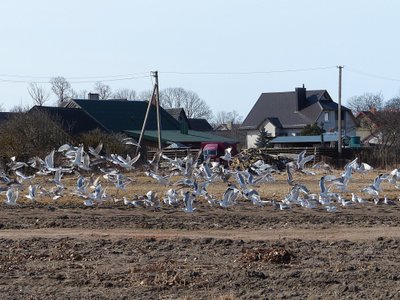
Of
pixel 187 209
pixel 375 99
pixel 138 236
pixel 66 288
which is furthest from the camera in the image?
pixel 375 99

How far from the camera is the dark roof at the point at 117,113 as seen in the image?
6688 cm

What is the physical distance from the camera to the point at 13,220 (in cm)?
1748

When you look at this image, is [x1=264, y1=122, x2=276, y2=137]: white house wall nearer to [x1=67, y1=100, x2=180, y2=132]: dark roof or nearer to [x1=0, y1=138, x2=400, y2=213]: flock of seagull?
[x1=67, y1=100, x2=180, y2=132]: dark roof

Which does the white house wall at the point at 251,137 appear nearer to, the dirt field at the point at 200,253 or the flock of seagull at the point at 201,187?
the flock of seagull at the point at 201,187

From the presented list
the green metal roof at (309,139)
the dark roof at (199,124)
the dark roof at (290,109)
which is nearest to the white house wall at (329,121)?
the dark roof at (290,109)

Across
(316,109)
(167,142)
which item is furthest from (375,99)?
(167,142)

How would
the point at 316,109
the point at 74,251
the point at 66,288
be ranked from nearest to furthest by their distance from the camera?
the point at 66,288 → the point at 74,251 → the point at 316,109

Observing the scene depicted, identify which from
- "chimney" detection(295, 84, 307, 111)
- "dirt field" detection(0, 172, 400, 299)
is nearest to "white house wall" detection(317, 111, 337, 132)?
"chimney" detection(295, 84, 307, 111)

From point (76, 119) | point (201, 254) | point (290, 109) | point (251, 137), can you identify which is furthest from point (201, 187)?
point (251, 137)

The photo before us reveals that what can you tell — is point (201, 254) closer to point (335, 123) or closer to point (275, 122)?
point (275, 122)

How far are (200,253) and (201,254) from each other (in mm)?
103

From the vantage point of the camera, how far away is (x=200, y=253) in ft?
39.6

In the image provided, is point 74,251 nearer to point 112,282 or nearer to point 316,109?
point 112,282

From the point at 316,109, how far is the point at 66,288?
77.4 m
